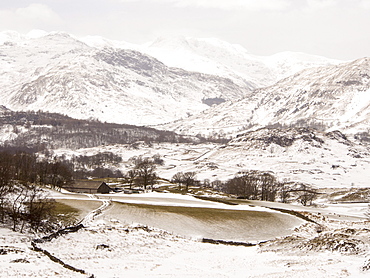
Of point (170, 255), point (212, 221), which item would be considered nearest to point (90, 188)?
point (212, 221)

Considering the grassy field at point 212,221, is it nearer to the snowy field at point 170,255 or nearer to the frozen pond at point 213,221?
the frozen pond at point 213,221

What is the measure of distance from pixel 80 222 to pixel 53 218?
3469 mm

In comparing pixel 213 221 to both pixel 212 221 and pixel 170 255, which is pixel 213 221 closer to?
pixel 212 221

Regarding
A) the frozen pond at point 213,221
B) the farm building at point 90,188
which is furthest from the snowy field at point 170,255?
the farm building at point 90,188

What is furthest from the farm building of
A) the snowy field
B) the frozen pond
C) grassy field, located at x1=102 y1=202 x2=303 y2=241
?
the snowy field

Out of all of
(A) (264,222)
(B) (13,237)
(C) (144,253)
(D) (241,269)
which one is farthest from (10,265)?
(A) (264,222)

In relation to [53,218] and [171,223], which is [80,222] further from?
[171,223]

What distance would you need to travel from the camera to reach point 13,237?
41.5 m

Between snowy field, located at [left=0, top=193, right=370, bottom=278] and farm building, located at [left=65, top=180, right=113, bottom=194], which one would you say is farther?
farm building, located at [left=65, top=180, right=113, bottom=194]

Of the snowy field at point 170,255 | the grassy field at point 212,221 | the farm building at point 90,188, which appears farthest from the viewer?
the farm building at point 90,188

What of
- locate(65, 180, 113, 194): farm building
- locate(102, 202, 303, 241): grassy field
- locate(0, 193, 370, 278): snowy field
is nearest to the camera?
locate(0, 193, 370, 278): snowy field

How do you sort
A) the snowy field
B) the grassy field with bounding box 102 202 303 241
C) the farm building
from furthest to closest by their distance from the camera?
the farm building, the grassy field with bounding box 102 202 303 241, the snowy field

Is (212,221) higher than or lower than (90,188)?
higher

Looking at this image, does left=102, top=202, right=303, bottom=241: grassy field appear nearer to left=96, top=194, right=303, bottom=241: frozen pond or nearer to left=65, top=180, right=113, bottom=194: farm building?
left=96, top=194, right=303, bottom=241: frozen pond
